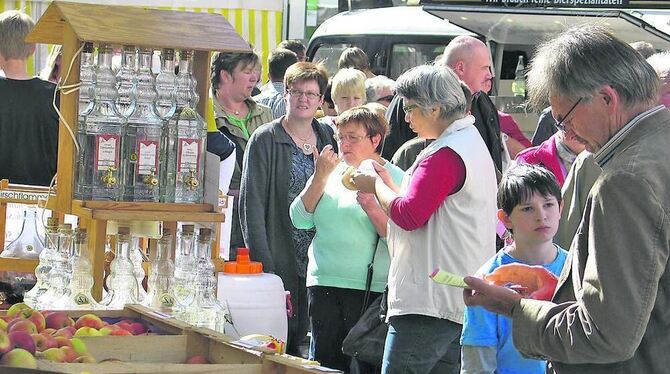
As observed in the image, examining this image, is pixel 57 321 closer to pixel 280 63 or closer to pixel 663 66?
pixel 663 66

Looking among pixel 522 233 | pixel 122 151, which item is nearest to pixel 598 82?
pixel 522 233

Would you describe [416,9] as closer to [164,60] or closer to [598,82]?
[164,60]

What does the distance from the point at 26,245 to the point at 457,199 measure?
158cm

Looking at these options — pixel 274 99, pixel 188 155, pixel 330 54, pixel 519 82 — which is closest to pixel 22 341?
pixel 188 155

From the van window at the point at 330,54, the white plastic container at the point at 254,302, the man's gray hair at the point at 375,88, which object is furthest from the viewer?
the van window at the point at 330,54

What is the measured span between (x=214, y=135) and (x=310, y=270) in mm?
1170

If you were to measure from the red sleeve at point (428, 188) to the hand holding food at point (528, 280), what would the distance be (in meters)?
1.31

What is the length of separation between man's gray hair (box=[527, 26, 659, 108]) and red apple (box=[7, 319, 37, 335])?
1.49 metres

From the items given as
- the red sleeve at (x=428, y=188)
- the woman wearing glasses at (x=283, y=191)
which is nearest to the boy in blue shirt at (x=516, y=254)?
the red sleeve at (x=428, y=188)

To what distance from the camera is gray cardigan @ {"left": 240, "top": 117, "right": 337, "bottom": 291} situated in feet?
19.8

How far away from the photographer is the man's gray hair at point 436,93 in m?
4.76

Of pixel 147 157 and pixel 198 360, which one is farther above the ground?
pixel 147 157

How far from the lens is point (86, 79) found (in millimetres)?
4094

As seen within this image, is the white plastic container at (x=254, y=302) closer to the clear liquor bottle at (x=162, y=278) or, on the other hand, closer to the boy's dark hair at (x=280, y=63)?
the clear liquor bottle at (x=162, y=278)
